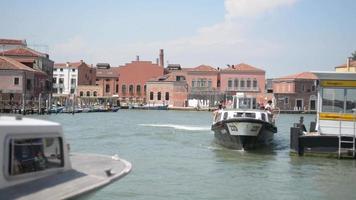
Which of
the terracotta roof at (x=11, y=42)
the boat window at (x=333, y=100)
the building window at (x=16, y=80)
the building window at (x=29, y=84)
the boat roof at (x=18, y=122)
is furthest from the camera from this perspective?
the terracotta roof at (x=11, y=42)

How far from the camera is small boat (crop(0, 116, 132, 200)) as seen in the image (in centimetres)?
643

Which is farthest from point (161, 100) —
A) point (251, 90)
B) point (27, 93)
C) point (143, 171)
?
point (143, 171)

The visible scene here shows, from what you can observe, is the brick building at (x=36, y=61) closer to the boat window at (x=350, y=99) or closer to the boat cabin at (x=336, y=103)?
the boat cabin at (x=336, y=103)

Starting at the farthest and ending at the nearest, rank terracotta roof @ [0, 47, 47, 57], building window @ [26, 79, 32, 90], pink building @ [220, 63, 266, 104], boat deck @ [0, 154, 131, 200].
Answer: pink building @ [220, 63, 266, 104]
terracotta roof @ [0, 47, 47, 57]
building window @ [26, 79, 32, 90]
boat deck @ [0, 154, 131, 200]

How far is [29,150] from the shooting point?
22.4ft

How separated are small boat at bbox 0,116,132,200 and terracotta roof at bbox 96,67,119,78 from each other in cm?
10057

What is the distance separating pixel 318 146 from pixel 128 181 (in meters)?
7.83

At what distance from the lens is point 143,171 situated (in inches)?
635

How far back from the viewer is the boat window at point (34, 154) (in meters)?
6.58

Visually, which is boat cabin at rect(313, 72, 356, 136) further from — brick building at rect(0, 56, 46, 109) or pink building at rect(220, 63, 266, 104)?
pink building at rect(220, 63, 266, 104)

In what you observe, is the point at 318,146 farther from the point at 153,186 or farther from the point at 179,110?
the point at 179,110

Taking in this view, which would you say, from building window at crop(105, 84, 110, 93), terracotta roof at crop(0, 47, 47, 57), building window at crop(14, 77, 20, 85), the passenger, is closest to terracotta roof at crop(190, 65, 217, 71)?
building window at crop(105, 84, 110, 93)

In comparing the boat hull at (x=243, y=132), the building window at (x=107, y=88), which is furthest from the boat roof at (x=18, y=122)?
the building window at (x=107, y=88)

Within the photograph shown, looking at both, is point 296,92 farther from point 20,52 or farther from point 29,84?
point 29,84
